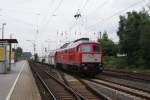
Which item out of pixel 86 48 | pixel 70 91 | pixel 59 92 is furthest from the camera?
pixel 86 48

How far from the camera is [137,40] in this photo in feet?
183

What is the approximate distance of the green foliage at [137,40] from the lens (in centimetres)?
5025

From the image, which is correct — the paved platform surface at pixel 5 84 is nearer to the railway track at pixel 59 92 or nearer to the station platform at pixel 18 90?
the station platform at pixel 18 90

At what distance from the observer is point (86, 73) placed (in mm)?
34750

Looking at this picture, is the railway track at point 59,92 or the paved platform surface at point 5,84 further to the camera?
the paved platform surface at point 5,84

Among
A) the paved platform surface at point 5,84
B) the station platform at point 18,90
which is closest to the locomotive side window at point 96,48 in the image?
the station platform at point 18,90

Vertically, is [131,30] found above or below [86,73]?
above

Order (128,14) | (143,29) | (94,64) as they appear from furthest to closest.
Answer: (128,14) < (143,29) < (94,64)

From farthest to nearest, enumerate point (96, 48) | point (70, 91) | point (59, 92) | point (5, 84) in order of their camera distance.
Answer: point (96, 48)
point (5, 84)
point (59, 92)
point (70, 91)

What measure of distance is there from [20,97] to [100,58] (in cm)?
1614

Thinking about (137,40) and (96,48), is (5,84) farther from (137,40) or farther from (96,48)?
(137,40)

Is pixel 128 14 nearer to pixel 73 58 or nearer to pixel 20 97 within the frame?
pixel 73 58

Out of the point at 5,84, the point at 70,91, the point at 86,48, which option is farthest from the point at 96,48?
the point at 70,91

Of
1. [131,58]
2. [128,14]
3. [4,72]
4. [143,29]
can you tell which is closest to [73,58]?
[4,72]
